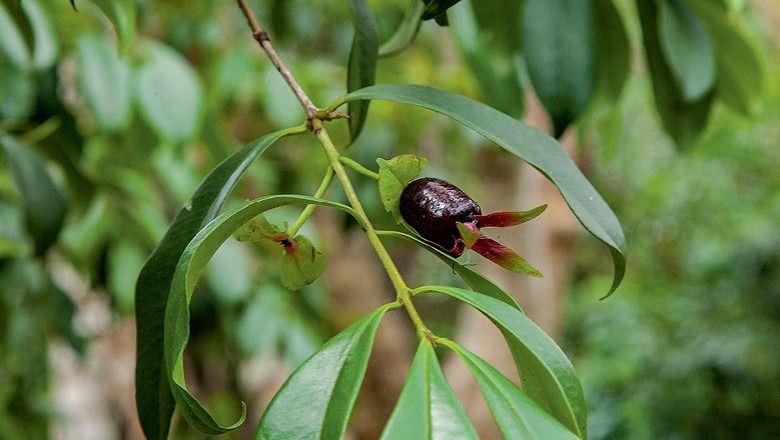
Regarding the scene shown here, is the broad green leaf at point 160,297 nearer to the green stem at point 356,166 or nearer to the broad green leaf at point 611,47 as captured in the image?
the green stem at point 356,166

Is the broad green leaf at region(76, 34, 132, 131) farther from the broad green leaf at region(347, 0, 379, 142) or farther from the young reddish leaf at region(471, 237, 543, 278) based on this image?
the young reddish leaf at region(471, 237, 543, 278)

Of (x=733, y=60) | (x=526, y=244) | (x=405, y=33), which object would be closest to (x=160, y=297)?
(x=405, y=33)

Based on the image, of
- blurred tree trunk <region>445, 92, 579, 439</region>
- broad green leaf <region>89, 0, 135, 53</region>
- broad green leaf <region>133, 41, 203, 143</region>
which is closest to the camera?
broad green leaf <region>89, 0, 135, 53</region>

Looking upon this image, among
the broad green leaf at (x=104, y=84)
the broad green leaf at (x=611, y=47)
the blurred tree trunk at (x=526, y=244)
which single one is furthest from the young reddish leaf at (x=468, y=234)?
the blurred tree trunk at (x=526, y=244)

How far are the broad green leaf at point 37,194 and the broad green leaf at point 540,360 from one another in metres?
0.53

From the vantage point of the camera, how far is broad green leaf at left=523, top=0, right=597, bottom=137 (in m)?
0.65

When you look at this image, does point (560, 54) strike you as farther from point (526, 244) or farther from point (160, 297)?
point (526, 244)

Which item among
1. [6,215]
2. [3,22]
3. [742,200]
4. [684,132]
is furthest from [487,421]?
[742,200]

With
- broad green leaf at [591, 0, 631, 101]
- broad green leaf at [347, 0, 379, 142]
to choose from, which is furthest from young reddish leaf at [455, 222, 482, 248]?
broad green leaf at [591, 0, 631, 101]

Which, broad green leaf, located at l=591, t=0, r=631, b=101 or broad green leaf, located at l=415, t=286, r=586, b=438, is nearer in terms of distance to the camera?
broad green leaf, located at l=415, t=286, r=586, b=438

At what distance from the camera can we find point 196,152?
208cm

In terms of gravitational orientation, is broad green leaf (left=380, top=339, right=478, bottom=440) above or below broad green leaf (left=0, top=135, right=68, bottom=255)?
below

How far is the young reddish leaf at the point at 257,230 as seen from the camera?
37cm

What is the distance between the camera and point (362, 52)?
0.49 meters
